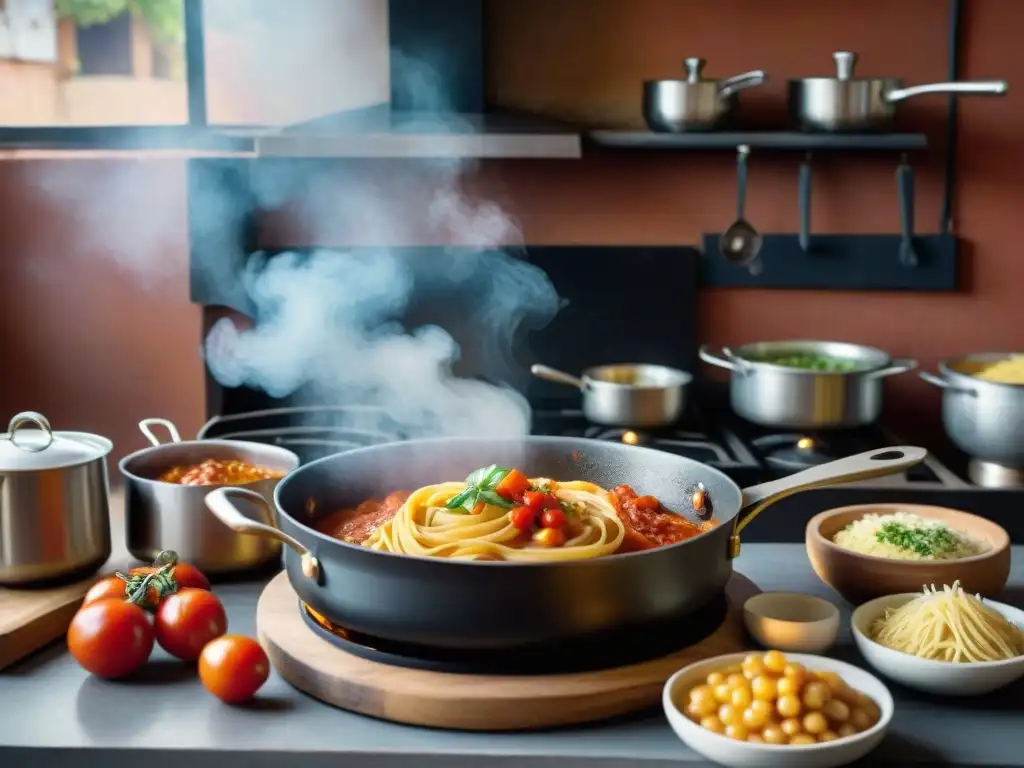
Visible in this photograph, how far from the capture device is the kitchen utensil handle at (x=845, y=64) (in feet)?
10.6

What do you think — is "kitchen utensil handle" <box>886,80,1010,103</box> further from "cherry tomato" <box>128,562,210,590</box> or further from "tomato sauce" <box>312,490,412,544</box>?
"cherry tomato" <box>128,562,210,590</box>

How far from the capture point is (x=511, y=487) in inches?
76.9

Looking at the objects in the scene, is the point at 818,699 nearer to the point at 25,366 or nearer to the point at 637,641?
the point at 637,641

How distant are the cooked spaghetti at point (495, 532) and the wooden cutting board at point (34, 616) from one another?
0.51 m

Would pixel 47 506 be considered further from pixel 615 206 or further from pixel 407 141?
pixel 615 206

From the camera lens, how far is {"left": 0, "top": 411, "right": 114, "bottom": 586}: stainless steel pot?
78.2 inches

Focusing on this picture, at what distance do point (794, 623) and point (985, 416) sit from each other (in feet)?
4.31

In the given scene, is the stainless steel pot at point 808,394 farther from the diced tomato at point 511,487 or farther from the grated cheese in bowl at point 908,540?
the diced tomato at point 511,487

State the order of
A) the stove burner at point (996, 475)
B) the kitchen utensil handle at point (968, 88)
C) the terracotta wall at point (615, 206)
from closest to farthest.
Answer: the stove burner at point (996, 475)
the kitchen utensil handle at point (968, 88)
the terracotta wall at point (615, 206)

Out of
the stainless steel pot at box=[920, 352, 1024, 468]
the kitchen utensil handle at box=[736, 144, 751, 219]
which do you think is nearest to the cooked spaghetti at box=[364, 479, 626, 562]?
the stainless steel pot at box=[920, 352, 1024, 468]

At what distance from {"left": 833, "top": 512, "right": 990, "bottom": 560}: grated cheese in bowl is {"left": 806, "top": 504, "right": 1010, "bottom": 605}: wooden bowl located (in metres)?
0.02

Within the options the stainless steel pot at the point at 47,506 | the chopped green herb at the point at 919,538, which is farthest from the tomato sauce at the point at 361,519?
the chopped green herb at the point at 919,538

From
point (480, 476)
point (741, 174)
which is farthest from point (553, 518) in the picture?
point (741, 174)

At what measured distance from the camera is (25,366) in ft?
12.1
